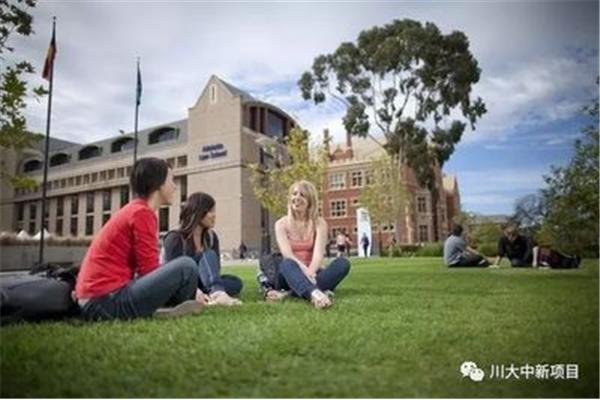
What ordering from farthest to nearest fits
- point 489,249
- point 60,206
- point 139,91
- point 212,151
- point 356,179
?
point 60,206 → point 212,151 → point 356,179 → point 489,249 → point 139,91

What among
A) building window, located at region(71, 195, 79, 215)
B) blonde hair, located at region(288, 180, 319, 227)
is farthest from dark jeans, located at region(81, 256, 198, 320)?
building window, located at region(71, 195, 79, 215)

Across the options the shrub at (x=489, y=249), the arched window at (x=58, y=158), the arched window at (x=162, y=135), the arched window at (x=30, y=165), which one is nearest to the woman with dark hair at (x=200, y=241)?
the arched window at (x=30, y=165)

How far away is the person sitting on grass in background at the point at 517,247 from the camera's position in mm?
6953

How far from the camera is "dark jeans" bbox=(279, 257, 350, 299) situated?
2996 millimetres

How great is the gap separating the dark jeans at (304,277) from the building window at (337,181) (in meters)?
16.1

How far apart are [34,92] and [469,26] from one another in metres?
2.47

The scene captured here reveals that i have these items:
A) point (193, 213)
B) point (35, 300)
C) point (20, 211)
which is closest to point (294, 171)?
point (20, 211)

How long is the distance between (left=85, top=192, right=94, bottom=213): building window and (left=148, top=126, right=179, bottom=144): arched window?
230 inches

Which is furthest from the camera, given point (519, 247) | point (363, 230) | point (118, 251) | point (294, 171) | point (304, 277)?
point (363, 230)

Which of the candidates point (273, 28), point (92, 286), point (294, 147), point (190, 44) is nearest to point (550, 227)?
point (273, 28)

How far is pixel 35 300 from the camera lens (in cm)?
221

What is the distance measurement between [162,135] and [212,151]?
24.3 feet

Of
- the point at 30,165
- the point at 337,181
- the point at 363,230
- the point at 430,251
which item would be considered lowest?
the point at 430,251

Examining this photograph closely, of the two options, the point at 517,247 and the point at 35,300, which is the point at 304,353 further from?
the point at 517,247
